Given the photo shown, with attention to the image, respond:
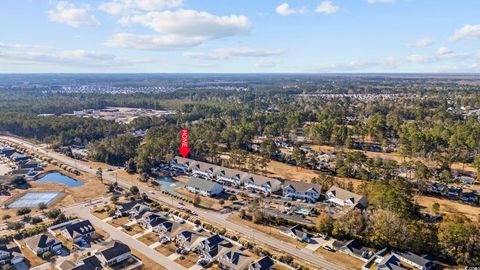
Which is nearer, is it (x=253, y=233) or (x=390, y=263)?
(x=390, y=263)

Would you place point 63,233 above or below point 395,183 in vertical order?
below

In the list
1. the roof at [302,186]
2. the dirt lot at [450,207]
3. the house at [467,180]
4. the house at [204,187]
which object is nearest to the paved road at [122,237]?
the house at [204,187]

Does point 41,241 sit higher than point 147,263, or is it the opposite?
point 41,241

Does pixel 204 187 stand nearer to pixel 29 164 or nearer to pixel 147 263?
pixel 147 263

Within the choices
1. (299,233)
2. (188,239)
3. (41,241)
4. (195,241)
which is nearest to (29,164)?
(41,241)

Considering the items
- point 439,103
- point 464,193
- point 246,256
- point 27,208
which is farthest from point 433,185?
point 439,103

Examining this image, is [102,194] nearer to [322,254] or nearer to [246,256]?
[246,256]

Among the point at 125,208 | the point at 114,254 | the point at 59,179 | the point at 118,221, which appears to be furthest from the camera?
the point at 59,179
